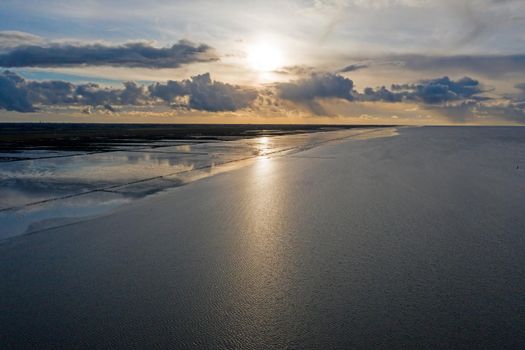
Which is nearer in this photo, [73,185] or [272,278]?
[272,278]

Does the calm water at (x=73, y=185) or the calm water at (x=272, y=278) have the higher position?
the calm water at (x=272, y=278)

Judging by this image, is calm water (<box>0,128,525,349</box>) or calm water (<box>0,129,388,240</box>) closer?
calm water (<box>0,128,525,349</box>)

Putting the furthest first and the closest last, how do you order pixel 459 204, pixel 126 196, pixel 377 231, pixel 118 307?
1. pixel 126 196
2. pixel 459 204
3. pixel 377 231
4. pixel 118 307

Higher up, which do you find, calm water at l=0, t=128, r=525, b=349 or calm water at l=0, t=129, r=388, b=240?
calm water at l=0, t=128, r=525, b=349

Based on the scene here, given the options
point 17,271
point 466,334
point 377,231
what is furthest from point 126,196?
point 466,334

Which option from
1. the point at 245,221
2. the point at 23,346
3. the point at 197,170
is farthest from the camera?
the point at 197,170

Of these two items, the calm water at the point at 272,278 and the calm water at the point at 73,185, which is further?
the calm water at the point at 73,185

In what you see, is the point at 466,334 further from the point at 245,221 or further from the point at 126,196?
the point at 126,196

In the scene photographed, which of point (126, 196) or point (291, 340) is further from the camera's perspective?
point (126, 196)
